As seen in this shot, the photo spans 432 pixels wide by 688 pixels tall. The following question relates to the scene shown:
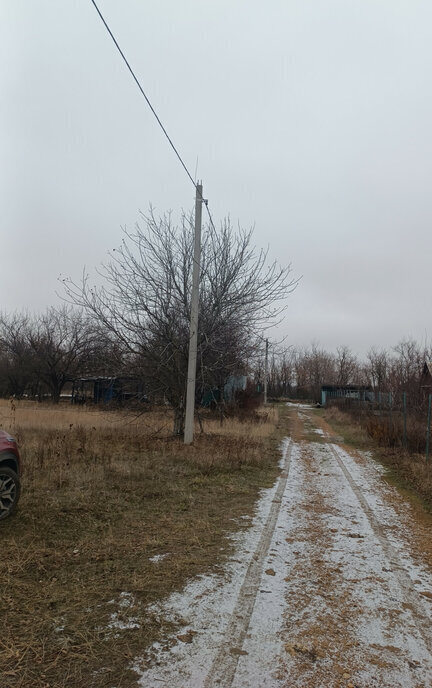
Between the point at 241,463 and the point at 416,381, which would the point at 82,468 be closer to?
the point at 241,463

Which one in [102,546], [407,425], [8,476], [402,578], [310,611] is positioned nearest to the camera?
[310,611]

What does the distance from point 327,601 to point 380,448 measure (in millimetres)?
11834

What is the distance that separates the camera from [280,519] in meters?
6.33

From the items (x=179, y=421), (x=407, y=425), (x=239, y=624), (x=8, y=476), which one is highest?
(x=407, y=425)

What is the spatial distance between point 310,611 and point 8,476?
147 inches

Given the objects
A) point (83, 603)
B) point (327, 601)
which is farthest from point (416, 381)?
point (83, 603)

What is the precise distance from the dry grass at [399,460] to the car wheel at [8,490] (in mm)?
5966

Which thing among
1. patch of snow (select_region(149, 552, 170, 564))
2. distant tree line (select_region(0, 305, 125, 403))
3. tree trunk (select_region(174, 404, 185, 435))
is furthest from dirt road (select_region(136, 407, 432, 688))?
distant tree line (select_region(0, 305, 125, 403))

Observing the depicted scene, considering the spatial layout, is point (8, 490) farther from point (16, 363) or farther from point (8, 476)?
point (16, 363)

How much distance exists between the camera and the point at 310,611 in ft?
12.1

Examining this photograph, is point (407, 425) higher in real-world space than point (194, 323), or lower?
lower

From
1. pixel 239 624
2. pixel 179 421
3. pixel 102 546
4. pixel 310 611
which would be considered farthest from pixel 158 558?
pixel 179 421

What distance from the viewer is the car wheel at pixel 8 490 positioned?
5.56 m

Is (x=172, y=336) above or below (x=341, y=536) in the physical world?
above
